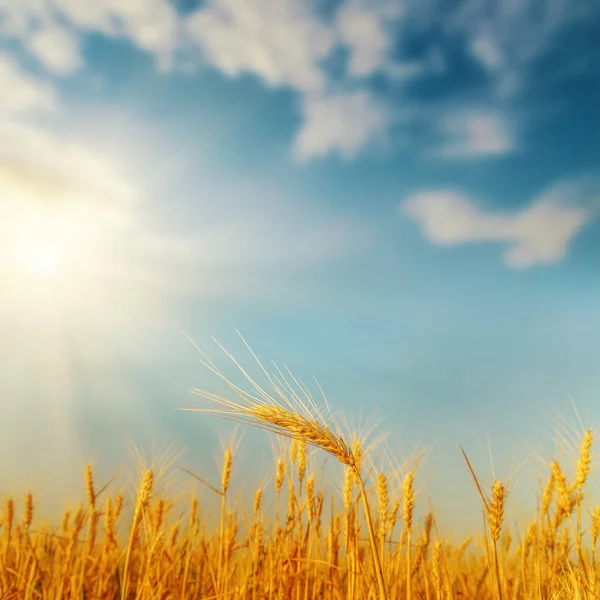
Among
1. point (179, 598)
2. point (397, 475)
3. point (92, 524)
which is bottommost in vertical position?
Result: point (179, 598)

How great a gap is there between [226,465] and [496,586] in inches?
109

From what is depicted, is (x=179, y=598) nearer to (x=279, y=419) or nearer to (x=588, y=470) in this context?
(x=279, y=419)

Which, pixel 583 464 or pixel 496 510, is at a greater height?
pixel 583 464

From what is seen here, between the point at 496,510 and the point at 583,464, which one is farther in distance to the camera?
the point at 583,464

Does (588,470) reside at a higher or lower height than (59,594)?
higher

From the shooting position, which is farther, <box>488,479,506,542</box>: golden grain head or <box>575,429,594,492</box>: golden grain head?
<box>575,429,594,492</box>: golden grain head

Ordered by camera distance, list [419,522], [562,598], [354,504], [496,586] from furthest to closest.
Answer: [419,522]
[354,504]
[562,598]
[496,586]

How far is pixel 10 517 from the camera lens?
6.06 metres

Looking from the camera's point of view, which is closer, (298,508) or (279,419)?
(279,419)

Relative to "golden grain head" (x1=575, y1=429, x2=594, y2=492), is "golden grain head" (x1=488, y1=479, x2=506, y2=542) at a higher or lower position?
lower

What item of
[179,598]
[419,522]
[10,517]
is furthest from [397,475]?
[10,517]

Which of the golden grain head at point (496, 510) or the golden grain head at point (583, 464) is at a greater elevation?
the golden grain head at point (583, 464)

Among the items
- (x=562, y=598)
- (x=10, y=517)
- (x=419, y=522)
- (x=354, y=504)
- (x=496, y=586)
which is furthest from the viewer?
(x=10, y=517)

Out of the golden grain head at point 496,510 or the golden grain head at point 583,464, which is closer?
the golden grain head at point 496,510
